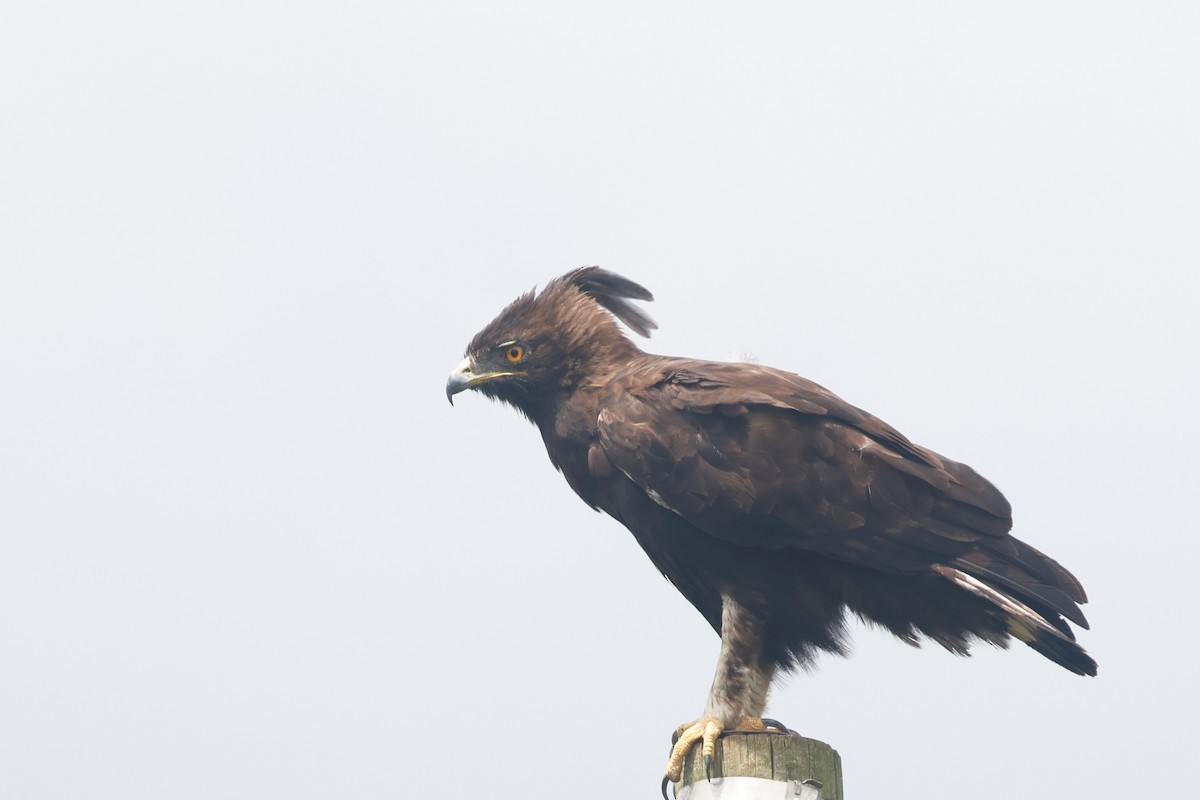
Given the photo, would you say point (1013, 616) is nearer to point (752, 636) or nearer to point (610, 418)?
point (752, 636)

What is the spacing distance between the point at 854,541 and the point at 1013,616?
73 cm

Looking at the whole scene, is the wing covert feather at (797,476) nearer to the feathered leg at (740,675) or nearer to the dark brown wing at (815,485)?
the dark brown wing at (815,485)

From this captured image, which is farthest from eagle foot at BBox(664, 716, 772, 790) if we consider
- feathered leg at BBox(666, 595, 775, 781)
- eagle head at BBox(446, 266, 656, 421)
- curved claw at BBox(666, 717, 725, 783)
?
eagle head at BBox(446, 266, 656, 421)

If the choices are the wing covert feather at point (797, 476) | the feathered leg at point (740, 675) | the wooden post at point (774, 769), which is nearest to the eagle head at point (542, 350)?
the wing covert feather at point (797, 476)

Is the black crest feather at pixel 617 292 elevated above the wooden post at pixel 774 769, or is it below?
above

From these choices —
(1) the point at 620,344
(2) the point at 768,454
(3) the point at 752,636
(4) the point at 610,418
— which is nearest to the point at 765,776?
(3) the point at 752,636

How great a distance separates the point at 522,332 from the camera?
758 cm

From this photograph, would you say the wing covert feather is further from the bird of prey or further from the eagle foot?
the eagle foot

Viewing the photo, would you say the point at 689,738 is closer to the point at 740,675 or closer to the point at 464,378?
the point at 740,675

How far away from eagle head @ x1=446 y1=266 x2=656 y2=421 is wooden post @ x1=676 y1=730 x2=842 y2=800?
2.46 m

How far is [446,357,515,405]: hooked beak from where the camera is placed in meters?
7.61

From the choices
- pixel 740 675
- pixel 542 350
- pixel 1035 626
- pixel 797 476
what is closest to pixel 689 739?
pixel 740 675

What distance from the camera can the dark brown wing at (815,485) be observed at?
6355 millimetres

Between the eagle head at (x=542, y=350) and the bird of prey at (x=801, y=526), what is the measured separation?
0.63 meters
